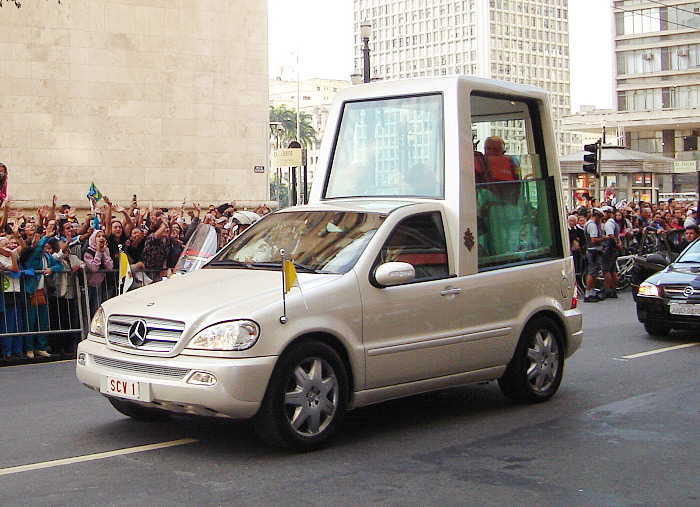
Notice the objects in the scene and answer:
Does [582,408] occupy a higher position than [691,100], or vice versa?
[691,100]

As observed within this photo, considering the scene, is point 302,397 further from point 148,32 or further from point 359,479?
point 148,32

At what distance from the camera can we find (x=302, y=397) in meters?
6.41

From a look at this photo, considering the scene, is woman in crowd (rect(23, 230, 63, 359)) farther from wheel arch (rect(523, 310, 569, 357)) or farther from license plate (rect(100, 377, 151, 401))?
wheel arch (rect(523, 310, 569, 357))

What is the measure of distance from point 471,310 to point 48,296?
260 inches

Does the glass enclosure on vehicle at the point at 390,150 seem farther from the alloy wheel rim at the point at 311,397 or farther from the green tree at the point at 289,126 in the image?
the green tree at the point at 289,126

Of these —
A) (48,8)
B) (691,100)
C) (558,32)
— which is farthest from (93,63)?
(558,32)

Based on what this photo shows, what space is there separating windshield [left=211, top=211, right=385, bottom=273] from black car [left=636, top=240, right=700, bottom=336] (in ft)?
21.8

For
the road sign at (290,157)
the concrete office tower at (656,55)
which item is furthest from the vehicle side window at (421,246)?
the concrete office tower at (656,55)

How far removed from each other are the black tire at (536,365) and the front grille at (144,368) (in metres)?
3.11

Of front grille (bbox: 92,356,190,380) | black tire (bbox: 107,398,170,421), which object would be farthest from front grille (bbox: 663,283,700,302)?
front grille (bbox: 92,356,190,380)

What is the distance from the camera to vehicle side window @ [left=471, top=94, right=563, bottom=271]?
815 cm

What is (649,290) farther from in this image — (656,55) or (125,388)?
(656,55)

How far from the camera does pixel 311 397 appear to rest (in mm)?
6469

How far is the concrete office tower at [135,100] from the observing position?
27688 millimetres
